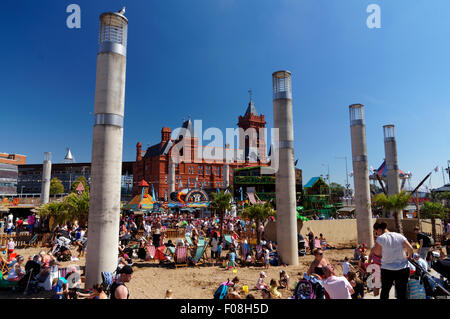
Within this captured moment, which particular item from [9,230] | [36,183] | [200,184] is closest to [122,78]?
[9,230]

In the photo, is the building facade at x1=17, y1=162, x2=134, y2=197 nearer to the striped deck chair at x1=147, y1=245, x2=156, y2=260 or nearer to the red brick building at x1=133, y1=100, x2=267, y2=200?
the red brick building at x1=133, y1=100, x2=267, y2=200

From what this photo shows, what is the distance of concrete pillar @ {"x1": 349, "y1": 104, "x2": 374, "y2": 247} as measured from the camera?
58.2ft

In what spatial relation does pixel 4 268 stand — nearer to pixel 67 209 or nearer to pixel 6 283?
pixel 6 283

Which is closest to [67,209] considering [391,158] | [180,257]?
[180,257]

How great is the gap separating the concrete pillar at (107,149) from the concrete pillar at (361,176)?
15277 mm

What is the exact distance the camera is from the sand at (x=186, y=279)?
859cm

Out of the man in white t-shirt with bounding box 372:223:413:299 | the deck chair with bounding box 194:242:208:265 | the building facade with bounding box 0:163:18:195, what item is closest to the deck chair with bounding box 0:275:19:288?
the deck chair with bounding box 194:242:208:265

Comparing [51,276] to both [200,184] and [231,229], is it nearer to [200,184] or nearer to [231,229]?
[231,229]

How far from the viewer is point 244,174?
1932 inches

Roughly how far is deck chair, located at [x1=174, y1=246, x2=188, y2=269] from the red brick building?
47459 millimetres
